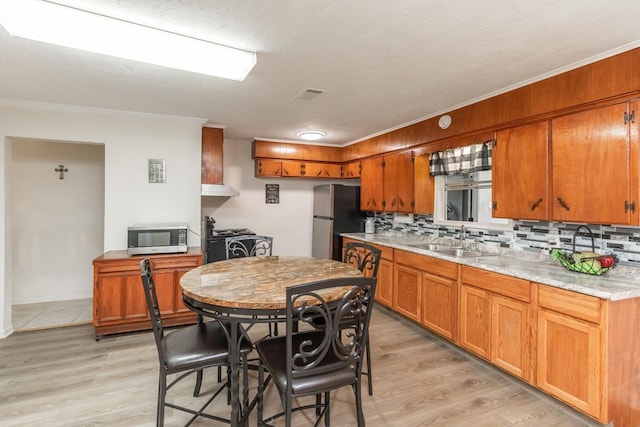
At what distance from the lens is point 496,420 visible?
79.9 inches

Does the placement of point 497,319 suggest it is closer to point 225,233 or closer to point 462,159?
point 462,159

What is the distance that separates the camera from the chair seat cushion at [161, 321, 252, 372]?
5.70 feet

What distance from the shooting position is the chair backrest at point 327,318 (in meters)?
1.45

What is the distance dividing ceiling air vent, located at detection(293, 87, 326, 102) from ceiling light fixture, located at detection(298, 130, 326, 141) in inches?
52.7

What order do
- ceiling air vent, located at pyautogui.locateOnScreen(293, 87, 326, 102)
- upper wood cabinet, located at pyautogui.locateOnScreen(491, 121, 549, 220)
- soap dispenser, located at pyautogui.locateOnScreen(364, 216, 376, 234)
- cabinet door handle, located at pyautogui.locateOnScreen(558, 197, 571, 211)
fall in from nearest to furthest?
1. cabinet door handle, located at pyautogui.locateOnScreen(558, 197, 571, 211)
2. upper wood cabinet, located at pyautogui.locateOnScreen(491, 121, 549, 220)
3. ceiling air vent, located at pyautogui.locateOnScreen(293, 87, 326, 102)
4. soap dispenser, located at pyautogui.locateOnScreen(364, 216, 376, 234)

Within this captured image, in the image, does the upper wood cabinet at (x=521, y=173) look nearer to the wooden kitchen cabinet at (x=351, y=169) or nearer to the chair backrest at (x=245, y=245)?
the chair backrest at (x=245, y=245)

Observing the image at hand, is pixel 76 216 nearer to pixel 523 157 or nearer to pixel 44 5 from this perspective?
pixel 44 5

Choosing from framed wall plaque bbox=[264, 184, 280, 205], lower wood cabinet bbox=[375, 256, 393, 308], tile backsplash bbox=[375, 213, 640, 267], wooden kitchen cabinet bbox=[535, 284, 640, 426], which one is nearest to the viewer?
wooden kitchen cabinet bbox=[535, 284, 640, 426]

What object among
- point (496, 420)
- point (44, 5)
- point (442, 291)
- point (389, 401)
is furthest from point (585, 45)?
point (44, 5)

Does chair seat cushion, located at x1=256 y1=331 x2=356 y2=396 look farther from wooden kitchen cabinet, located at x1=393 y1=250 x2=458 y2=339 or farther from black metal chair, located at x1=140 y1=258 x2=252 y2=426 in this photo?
A: wooden kitchen cabinet, located at x1=393 y1=250 x2=458 y2=339

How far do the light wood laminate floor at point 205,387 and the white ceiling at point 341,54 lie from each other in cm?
235

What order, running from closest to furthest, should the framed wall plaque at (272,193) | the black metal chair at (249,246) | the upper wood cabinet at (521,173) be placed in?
the upper wood cabinet at (521,173) < the black metal chair at (249,246) < the framed wall plaque at (272,193)

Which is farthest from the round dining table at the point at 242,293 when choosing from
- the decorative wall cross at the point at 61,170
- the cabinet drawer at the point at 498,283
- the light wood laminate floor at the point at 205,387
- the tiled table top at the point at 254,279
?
the decorative wall cross at the point at 61,170

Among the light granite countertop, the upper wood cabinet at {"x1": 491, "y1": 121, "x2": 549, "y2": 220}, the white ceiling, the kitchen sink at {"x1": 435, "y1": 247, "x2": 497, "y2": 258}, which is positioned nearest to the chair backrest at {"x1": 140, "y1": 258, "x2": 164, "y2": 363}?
the white ceiling
